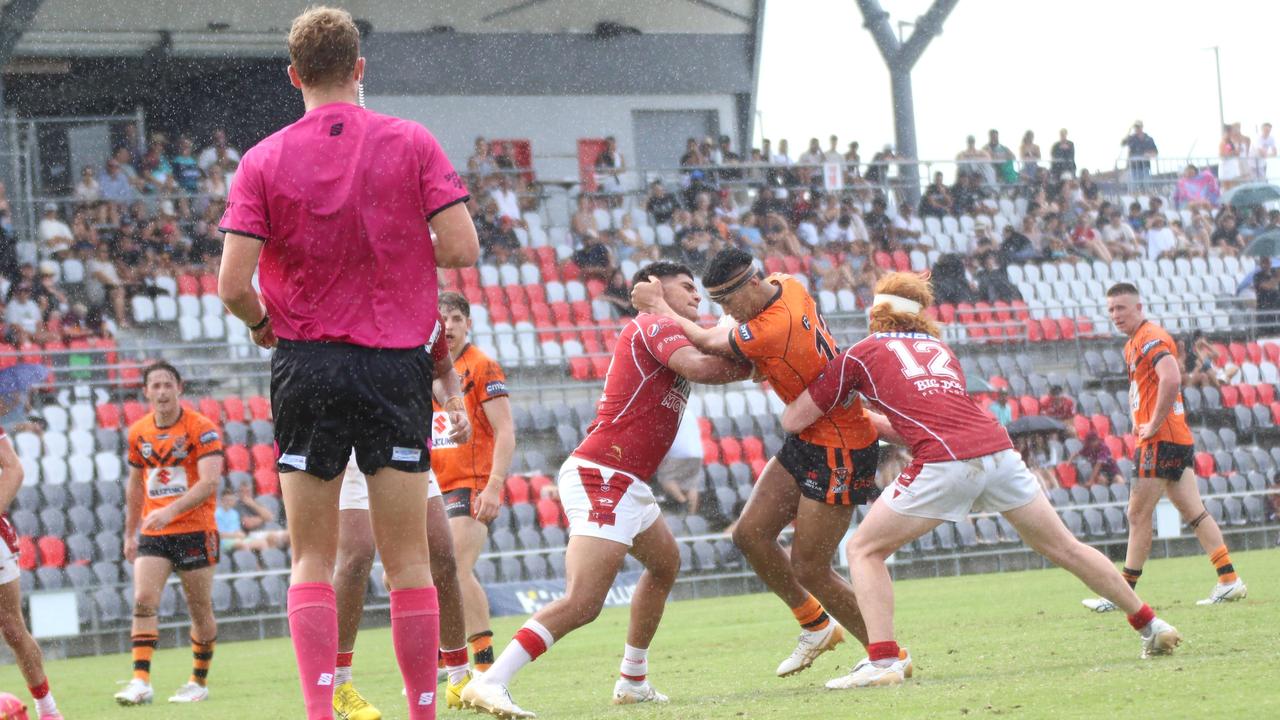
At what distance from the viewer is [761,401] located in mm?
21297

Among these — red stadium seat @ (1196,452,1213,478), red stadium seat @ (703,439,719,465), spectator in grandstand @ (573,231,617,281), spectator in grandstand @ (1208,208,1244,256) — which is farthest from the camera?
spectator in grandstand @ (1208,208,1244,256)

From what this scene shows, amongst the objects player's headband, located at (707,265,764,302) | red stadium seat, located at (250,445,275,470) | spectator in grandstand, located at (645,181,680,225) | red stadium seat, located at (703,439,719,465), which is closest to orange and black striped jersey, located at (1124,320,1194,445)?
player's headband, located at (707,265,764,302)

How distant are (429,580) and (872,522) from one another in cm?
263

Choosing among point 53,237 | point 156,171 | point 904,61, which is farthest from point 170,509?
point 904,61

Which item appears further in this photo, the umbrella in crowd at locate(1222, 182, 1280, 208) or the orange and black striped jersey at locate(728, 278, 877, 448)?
the umbrella in crowd at locate(1222, 182, 1280, 208)

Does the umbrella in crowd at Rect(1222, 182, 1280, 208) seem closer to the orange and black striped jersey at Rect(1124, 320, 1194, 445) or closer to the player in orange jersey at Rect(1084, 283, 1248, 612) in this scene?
the player in orange jersey at Rect(1084, 283, 1248, 612)

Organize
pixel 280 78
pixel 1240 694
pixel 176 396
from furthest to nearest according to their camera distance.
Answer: pixel 280 78, pixel 176 396, pixel 1240 694

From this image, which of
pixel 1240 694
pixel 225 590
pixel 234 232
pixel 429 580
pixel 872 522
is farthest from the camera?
pixel 225 590

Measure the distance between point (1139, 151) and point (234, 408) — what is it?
64.7ft

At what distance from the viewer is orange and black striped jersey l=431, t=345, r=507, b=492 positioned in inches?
335

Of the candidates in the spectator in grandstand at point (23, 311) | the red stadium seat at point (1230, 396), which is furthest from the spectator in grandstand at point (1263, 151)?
the spectator in grandstand at point (23, 311)

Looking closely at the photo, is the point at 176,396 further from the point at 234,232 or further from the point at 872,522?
the point at 234,232

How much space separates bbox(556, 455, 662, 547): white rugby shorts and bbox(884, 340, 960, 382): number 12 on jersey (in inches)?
48.8

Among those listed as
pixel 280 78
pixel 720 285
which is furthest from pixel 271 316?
pixel 280 78
